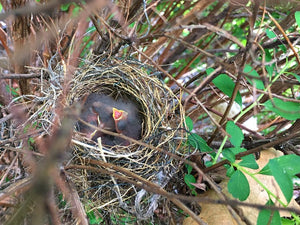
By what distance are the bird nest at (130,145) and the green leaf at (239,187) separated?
0.25 metres

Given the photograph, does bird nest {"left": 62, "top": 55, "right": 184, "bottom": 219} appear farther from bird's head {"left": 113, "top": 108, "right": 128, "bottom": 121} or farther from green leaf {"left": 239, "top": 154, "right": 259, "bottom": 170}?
green leaf {"left": 239, "top": 154, "right": 259, "bottom": 170}

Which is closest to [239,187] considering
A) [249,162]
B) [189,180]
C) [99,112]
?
[249,162]

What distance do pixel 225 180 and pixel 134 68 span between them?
61cm

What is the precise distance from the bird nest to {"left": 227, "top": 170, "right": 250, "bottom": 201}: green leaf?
0.81 ft

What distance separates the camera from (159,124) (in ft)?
4.37

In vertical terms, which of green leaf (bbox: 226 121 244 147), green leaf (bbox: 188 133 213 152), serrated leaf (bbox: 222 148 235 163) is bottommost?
green leaf (bbox: 188 133 213 152)

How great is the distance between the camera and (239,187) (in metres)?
0.92

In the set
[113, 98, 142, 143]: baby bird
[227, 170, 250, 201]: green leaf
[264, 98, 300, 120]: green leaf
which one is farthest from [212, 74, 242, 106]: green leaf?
[113, 98, 142, 143]: baby bird

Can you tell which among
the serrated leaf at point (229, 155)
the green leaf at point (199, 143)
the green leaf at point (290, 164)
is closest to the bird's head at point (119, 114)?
the green leaf at point (199, 143)

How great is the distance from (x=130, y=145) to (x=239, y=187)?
562 millimetres

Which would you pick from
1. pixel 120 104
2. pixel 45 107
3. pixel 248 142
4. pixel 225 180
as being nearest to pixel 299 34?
pixel 248 142

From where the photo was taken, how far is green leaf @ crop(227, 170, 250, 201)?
91 cm

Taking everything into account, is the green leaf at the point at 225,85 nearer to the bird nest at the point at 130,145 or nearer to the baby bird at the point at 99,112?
the bird nest at the point at 130,145

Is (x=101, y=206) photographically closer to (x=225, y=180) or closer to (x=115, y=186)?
(x=115, y=186)
